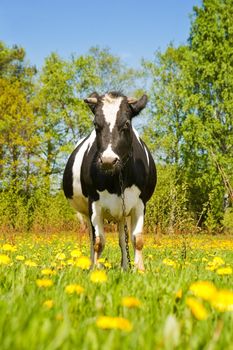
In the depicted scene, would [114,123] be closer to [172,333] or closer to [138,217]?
[138,217]

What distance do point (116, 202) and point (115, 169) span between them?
3.54ft

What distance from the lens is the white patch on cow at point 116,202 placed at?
278 inches

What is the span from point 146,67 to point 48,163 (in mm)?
10552

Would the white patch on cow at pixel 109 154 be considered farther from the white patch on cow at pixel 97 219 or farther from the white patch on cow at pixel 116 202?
the white patch on cow at pixel 97 219

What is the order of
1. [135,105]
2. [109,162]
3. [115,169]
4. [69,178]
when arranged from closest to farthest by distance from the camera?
[109,162] < [115,169] < [135,105] < [69,178]

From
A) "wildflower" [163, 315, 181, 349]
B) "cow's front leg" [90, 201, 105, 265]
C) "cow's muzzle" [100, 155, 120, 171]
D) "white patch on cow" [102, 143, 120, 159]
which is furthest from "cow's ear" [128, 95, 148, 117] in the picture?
"wildflower" [163, 315, 181, 349]

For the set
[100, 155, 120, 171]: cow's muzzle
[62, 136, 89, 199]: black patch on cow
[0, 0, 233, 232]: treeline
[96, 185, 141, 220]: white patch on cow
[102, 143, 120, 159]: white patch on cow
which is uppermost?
[0, 0, 233, 232]: treeline

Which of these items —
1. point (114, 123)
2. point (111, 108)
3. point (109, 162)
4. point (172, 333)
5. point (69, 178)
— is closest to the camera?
point (172, 333)

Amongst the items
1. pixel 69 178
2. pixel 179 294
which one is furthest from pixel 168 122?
pixel 179 294

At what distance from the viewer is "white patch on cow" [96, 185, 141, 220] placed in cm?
705

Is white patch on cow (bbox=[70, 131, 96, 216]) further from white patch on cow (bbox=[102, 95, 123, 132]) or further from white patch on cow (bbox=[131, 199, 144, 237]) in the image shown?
white patch on cow (bbox=[102, 95, 123, 132])

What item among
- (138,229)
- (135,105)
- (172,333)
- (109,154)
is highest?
(135,105)

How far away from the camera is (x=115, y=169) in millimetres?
6074

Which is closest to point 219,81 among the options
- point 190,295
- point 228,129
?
point 228,129
